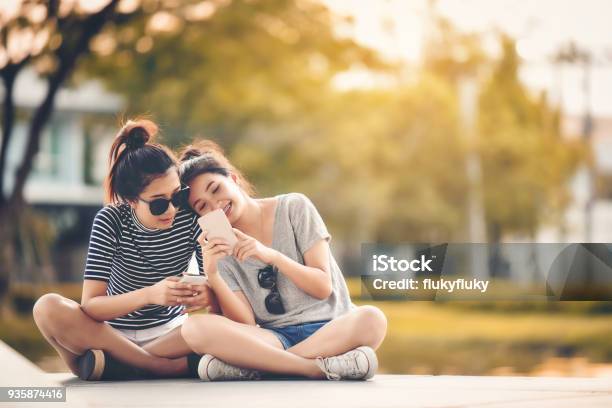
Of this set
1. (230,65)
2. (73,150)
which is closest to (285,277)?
(230,65)

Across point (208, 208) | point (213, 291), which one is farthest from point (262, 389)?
point (208, 208)

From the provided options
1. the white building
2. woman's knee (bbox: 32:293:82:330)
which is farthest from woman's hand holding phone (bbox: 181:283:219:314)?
the white building

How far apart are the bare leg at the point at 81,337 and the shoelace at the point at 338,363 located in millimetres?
447

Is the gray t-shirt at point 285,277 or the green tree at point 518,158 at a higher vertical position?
the gray t-shirt at point 285,277

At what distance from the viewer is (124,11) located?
7.84 m

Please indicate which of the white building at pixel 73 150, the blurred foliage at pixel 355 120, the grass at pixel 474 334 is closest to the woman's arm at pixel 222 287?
the grass at pixel 474 334

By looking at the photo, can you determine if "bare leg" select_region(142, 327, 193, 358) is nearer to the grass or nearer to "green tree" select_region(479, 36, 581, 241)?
the grass

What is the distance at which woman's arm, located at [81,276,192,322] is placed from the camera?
2.81 metres

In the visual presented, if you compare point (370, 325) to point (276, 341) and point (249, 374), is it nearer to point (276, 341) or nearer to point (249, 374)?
point (276, 341)

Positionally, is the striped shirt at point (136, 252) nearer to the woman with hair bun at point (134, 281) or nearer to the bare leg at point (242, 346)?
the woman with hair bun at point (134, 281)

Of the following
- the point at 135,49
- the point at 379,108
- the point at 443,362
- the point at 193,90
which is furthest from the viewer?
the point at 379,108

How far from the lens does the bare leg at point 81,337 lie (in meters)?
2.86

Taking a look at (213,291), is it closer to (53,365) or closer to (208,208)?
(208,208)

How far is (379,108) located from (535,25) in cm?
428
